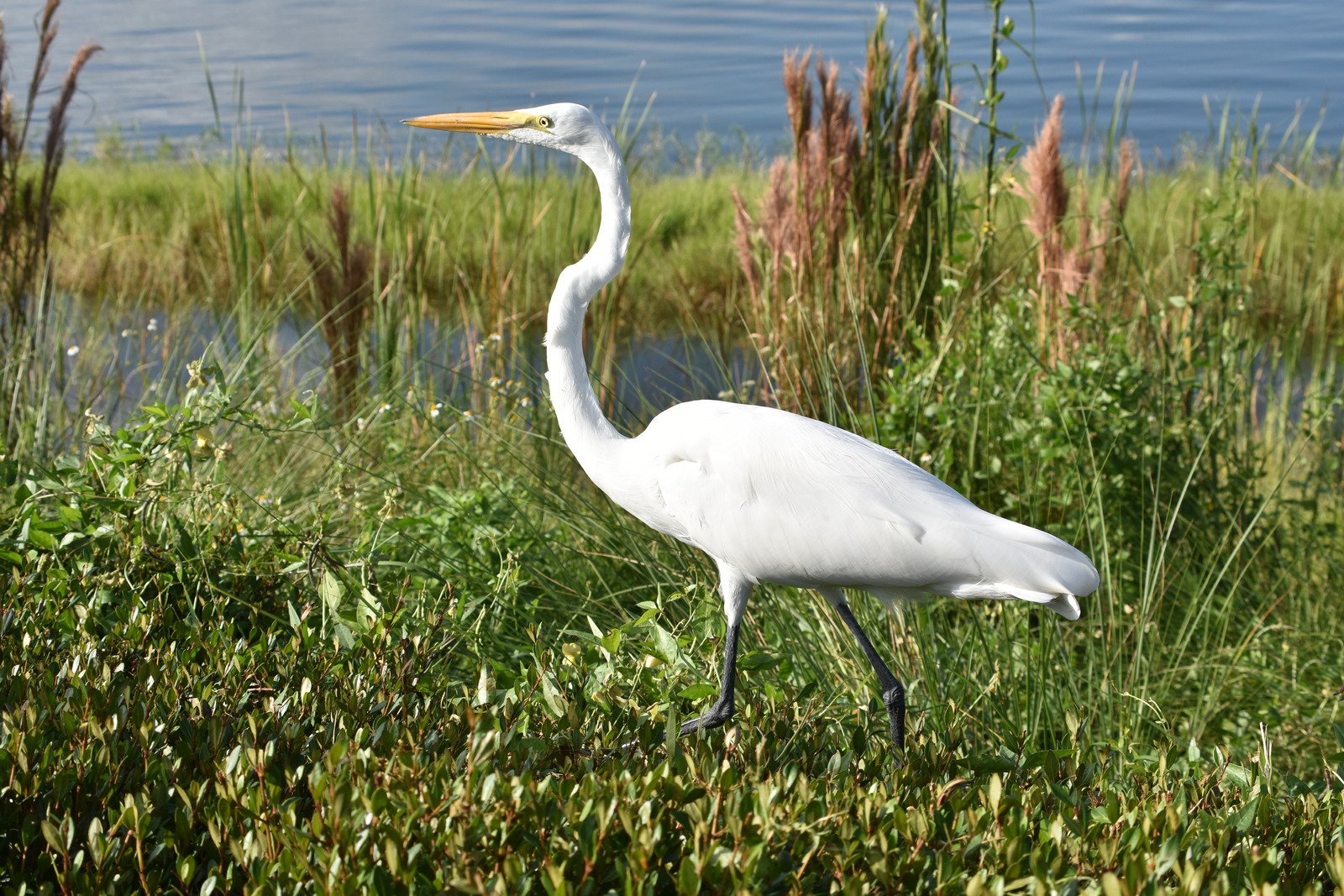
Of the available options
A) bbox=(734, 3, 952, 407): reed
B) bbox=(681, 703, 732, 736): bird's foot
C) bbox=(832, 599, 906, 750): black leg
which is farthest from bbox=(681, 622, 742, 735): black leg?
bbox=(734, 3, 952, 407): reed

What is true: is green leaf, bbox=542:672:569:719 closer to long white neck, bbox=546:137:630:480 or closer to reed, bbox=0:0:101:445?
long white neck, bbox=546:137:630:480

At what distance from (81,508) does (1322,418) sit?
3.29 meters

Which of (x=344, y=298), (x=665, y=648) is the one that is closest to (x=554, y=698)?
(x=665, y=648)

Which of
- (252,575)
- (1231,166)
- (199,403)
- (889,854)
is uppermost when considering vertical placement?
(1231,166)

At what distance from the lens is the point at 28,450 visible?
12.1ft

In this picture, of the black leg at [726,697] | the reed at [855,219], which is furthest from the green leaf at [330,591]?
the reed at [855,219]

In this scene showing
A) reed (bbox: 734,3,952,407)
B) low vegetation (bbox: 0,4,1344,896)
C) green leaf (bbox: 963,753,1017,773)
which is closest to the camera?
low vegetation (bbox: 0,4,1344,896)

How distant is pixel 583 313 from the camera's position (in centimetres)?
249

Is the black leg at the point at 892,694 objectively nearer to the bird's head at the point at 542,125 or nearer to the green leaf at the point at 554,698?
the green leaf at the point at 554,698

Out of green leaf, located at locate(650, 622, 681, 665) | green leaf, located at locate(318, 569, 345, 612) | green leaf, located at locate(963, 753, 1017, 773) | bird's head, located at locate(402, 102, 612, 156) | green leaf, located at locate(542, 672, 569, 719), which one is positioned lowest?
green leaf, located at locate(963, 753, 1017, 773)

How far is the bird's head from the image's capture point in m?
2.50

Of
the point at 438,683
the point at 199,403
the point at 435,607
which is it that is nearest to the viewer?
the point at 438,683

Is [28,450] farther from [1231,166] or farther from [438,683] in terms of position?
[1231,166]

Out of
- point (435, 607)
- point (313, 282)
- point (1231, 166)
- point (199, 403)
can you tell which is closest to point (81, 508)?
point (199, 403)
